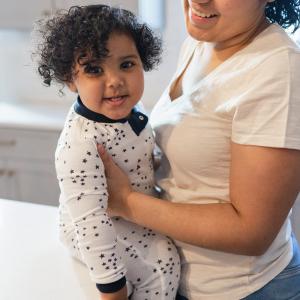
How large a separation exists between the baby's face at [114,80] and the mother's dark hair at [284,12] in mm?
330

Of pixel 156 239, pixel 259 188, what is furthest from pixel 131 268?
pixel 259 188

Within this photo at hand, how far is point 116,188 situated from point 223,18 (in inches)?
A: 15.9

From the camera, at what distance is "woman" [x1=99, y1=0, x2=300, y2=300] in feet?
2.56

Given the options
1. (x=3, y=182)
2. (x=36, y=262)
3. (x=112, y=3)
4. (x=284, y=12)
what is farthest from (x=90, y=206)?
(x=3, y=182)

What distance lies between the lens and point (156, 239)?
97 cm

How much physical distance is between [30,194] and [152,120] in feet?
5.29

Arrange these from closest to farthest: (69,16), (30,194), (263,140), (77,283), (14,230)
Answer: (263,140) < (69,16) < (77,283) < (14,230) < (30,194)

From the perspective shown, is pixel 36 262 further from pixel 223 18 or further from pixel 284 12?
pixel 284 12

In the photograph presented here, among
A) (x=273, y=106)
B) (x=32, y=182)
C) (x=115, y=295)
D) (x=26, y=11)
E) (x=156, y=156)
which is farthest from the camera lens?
(x=32, y=182)

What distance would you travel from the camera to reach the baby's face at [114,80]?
0.85 metres

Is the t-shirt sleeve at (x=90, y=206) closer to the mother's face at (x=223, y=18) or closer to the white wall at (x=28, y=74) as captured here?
the mother's face at (x=223, y=18)

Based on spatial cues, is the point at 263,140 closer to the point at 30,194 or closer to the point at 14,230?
the point at 14,230

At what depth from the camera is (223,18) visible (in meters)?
0.91

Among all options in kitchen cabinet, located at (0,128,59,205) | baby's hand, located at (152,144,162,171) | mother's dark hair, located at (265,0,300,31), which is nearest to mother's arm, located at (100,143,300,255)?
baby's hand, located at (152,144,162,171)
